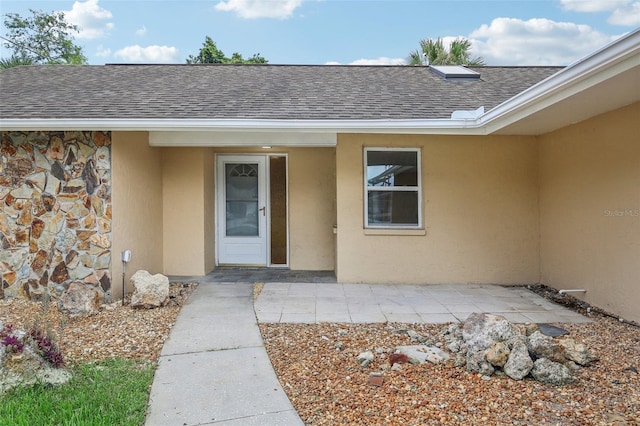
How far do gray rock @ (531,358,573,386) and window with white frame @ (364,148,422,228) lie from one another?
365 centimetres

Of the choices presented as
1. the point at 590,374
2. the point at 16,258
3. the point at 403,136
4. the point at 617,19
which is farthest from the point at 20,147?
the point at 617,19

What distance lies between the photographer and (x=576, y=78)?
11.1 feet

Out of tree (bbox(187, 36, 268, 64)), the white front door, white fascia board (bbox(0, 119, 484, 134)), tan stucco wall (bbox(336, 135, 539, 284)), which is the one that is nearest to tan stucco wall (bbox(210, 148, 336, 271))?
the white front door

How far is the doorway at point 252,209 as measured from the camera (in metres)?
7.69

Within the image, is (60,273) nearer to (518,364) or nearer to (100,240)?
(100,240)

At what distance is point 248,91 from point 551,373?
614cm

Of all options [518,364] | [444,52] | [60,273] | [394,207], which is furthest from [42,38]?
[518,364]

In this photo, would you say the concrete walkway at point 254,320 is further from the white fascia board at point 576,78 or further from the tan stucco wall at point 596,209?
the white fascia board at point 576,78

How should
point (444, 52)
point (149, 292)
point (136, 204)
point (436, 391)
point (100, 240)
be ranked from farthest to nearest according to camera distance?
point (444, 52)
point (136, 204)
point (100, 240)
point (149, 292)
point (436, 391)

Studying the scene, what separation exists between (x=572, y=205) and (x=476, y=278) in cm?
188

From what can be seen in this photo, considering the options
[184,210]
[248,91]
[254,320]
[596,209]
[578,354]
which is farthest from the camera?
[184,210]

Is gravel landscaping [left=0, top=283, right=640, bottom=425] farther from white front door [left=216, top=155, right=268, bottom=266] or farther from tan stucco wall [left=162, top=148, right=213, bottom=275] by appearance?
white front door [left=216, top=155, right=268, bottom=266]

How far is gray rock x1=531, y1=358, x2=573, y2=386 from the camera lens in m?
2.94

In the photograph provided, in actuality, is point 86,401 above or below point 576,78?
below
